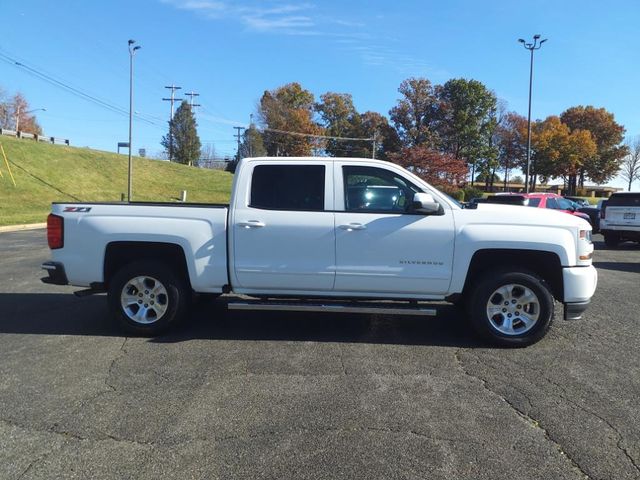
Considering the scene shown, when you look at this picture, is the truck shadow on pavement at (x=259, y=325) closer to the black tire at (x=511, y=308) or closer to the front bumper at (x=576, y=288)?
the black tire at (x=511, y=308)

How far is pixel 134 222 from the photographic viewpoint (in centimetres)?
560

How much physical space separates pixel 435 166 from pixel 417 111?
1118 cm

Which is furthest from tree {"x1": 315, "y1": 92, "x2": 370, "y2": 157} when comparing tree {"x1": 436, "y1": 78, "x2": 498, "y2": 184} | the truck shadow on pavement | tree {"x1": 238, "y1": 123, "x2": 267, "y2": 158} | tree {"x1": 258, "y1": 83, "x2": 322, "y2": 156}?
the truck shadow on pavement

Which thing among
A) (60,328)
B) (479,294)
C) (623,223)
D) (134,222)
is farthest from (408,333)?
(623,223)

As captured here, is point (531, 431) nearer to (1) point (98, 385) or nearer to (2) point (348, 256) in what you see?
(2) point (348, 256)

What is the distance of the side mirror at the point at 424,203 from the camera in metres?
5.23

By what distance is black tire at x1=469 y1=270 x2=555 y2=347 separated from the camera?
17.6 ft

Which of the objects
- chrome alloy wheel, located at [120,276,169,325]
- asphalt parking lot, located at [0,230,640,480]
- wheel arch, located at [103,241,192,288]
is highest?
wheel arch, located at [103,241,192,288]

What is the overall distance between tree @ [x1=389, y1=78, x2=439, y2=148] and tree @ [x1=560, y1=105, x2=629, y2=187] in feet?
77.4

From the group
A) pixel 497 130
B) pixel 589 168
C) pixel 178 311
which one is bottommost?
pixel 178 311

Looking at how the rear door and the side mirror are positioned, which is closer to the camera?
the side mirror

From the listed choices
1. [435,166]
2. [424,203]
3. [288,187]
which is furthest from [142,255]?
[435,166]

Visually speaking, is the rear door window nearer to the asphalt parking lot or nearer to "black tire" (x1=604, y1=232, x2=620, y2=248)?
the asphalt parking lot

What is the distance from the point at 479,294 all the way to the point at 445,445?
2.30 m
